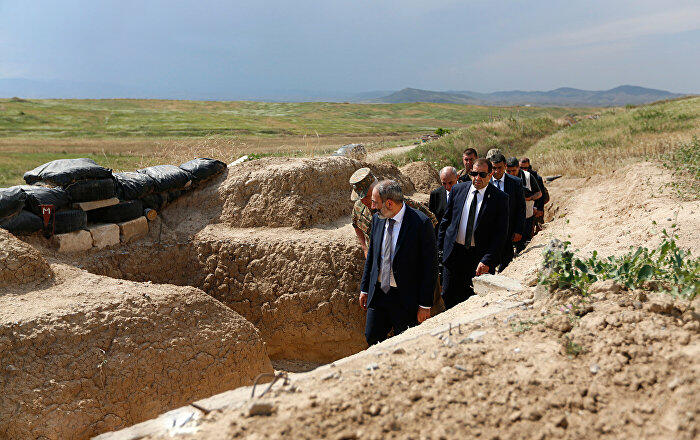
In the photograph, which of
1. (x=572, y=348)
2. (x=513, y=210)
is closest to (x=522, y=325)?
(x=572, y=348)

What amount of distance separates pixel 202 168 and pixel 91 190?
6.45 feet

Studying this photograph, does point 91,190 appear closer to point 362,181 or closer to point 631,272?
point 362,181

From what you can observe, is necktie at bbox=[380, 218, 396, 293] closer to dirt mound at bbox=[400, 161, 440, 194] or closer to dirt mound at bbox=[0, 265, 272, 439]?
dirt mound at bbox=[0, 265, 272, 439]

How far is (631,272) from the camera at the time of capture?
9.84ft

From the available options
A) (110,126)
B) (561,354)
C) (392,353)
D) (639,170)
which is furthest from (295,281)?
(110,126)

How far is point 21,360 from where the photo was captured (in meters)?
3.95

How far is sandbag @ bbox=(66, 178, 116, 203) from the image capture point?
5984mm

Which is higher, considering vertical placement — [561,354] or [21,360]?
[561,354]

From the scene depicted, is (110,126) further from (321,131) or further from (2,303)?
(2,303)

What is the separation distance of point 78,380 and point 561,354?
12.2 ft

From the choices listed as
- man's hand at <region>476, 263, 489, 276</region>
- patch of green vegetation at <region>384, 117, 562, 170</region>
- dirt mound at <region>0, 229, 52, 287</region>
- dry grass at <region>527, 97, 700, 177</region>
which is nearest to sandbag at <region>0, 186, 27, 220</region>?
dirt mound at <region>0, 229, 52, 287</region>

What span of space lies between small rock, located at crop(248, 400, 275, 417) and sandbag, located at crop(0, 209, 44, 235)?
4.63 m

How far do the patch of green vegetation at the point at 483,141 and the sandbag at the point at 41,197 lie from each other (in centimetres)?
1213

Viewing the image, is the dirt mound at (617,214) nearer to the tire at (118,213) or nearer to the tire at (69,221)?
the tire at (118,213)
